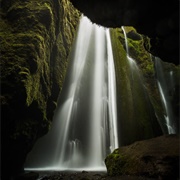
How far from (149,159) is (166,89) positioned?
15.7 metres

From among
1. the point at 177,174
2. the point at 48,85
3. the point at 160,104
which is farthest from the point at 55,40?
the point at 160,104

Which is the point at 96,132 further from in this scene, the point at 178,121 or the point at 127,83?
the point at 178,121

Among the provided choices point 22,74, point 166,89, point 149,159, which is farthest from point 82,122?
point 166,89

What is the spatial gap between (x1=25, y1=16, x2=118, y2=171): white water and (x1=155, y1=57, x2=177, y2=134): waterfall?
544 cm

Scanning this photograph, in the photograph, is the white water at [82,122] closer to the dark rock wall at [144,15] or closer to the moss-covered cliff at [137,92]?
the moss-covered cliff at [137,92]

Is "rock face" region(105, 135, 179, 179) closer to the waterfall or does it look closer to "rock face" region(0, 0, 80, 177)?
"rock face" region(0, 0, 80, 177)

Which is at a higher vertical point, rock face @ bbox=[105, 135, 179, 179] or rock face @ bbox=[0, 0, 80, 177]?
rock face @ bbox=[0, 0, 80, 177]

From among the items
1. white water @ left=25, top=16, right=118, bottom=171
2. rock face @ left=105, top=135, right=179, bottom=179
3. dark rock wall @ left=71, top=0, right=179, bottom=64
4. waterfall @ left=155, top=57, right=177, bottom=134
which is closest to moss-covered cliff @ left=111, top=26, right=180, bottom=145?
waterfall @ left=155, top=57, right=177, bottom=134

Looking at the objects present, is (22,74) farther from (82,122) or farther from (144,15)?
(82,122)

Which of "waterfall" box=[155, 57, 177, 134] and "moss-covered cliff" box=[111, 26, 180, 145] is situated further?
"waterfall" box=[155, 57, 177, 134]

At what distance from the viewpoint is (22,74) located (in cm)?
780

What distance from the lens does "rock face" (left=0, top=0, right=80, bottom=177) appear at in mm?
7566

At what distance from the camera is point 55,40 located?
12.9 m

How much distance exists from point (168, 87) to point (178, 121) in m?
4.19
